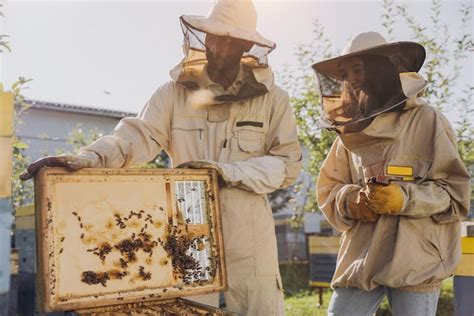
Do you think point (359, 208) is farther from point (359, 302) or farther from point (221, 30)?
point (221, 30)

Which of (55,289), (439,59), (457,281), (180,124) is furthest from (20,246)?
(439,59)

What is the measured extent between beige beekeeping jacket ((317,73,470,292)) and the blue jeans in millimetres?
39

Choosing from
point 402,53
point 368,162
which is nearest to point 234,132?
point 368,162

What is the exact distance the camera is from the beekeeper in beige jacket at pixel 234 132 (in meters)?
2.27

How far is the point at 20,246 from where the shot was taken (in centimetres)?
449

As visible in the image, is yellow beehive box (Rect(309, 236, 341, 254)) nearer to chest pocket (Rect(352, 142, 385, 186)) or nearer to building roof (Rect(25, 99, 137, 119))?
chest pocket (Rect(352, 142, 385, 186))

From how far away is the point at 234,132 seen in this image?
2.40 metres

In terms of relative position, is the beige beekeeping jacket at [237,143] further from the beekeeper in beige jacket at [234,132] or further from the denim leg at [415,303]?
the denim leg at [415,303]

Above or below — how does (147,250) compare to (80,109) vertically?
below

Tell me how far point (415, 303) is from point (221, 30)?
1.34 m

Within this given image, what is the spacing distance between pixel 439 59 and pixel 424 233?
4.07m

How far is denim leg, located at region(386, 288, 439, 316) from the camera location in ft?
7.06

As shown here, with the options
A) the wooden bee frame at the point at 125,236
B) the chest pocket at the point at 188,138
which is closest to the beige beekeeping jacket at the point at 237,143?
the chest pocket at the point at 188,138

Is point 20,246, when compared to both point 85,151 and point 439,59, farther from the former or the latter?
point 439,59
